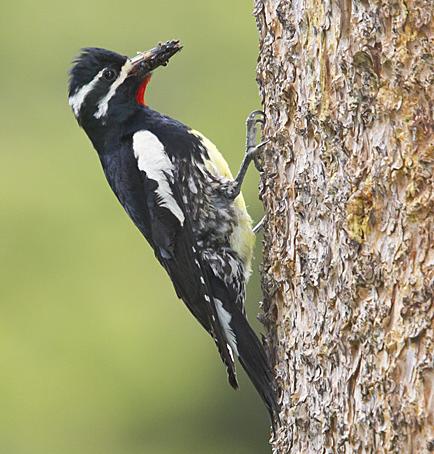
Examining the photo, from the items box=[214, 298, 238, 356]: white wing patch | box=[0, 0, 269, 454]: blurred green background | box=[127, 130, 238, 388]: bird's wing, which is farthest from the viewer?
box=[0, 0, 269, 454]: blurred green background

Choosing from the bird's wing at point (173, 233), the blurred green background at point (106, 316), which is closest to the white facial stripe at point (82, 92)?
the bird's wing at point (173, 233)

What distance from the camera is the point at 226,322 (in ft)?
12.8

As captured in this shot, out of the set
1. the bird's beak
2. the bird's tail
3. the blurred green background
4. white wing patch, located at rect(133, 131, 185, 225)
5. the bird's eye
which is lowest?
the blurred green background

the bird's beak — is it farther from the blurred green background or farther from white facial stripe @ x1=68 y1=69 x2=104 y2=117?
the blurred green background

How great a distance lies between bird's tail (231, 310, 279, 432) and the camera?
3.49 metres

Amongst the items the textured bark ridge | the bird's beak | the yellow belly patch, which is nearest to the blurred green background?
the bird's beak

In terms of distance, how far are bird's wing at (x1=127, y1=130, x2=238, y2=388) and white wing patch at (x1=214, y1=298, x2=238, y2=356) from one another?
16 mm

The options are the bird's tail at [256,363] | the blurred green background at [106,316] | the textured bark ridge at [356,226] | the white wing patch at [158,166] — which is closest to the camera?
the textured bark ridge at [356,226]

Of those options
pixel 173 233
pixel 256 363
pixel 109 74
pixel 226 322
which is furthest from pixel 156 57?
pixel 256 363

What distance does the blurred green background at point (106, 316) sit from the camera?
34.6 feet

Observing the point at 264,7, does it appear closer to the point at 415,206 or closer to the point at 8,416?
the point at 415,206

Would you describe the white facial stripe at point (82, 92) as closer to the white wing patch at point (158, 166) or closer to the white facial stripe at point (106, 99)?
the white facial stripe at point (106, 99)

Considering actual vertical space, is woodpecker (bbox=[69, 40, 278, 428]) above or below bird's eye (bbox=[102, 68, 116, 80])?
below

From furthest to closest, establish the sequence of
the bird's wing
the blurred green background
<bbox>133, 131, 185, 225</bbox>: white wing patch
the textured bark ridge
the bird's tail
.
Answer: the blurred green background → <bbox>133, 131, 185, 225</bbox>: white wing patch → the bird's wing → the bird's tail → the textured bark ridge
